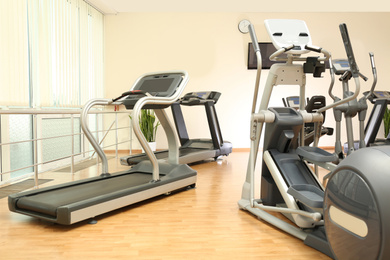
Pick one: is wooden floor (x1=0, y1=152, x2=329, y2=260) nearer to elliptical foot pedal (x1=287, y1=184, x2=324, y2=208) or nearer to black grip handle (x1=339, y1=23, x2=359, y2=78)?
elliptical foot pedal (x1=287, y1=184, x2=324, y2=208)

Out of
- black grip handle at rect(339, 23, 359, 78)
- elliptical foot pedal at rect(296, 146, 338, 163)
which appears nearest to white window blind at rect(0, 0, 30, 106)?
elliptical foot pedal at rect(296, 146, 338, 163)

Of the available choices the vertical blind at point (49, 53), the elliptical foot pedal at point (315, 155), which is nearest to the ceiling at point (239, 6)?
the vertical blind at point (49, 53)

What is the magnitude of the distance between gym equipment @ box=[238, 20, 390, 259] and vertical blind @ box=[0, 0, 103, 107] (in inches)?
106

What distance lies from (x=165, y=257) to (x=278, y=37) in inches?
65.3

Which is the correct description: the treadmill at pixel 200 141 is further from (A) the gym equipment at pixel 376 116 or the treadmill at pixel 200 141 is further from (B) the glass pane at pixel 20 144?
(A) the gym equipment at pixel 376 116

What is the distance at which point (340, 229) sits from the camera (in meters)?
1.48

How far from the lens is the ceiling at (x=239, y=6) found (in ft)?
19.0

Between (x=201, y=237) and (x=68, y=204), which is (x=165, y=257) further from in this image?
(x=68, y=204)

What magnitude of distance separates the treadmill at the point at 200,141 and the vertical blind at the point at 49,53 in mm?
1390

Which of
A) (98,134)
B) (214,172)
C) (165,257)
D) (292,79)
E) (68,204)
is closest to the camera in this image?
(165,257)

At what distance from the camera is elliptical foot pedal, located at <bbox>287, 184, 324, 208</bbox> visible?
1920 mm

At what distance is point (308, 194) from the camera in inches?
80.9

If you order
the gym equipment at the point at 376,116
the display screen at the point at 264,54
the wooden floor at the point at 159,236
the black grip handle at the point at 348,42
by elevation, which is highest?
the display screen at the point at 264,54

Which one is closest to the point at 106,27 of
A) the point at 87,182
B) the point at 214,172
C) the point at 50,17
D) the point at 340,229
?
the point at 50,17
